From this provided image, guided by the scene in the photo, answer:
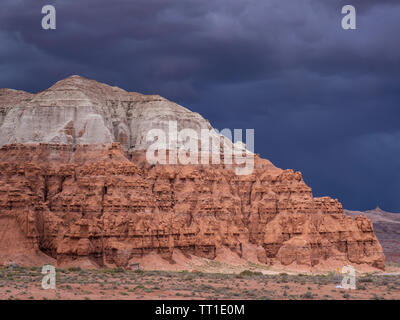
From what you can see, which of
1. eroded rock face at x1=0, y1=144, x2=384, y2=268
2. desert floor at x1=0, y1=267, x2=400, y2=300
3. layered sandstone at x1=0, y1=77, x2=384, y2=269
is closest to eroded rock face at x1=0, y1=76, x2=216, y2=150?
layered sandstone at x1=0, y1=77, x2=384, y2=269

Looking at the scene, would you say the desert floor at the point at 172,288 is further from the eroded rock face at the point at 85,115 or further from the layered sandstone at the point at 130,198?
the eroded rock face at the point at 85,115

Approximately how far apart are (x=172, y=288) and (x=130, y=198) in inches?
1403

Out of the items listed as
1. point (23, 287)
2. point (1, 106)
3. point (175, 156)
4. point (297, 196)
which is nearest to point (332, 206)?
point (297, 196)

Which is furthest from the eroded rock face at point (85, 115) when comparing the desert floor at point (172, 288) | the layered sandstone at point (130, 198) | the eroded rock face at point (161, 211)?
the desert floor at point (172, 288)

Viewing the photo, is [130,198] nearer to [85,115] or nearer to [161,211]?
[161,211]

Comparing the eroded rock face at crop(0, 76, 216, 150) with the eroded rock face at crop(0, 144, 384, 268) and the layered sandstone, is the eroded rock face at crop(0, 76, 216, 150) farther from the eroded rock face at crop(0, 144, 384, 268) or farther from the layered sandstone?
the eroded rock face at crop(0, 144, 384, 268)

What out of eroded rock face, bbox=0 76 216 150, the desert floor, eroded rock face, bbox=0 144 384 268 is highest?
eroded rock face, bbox=0 76 216 150

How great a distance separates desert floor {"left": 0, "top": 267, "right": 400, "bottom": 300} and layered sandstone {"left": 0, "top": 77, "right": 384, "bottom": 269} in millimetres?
17905

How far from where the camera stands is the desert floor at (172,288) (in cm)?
5034

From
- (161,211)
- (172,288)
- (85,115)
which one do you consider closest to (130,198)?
(161,211)

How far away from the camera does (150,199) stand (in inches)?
3661

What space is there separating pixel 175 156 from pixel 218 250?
16.7 metres

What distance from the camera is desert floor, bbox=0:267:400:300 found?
50.3 meters

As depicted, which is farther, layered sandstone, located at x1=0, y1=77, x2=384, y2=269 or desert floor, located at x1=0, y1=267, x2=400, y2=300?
layered sandstone, located at x1=0, y1=77, x2=384, y2=269
